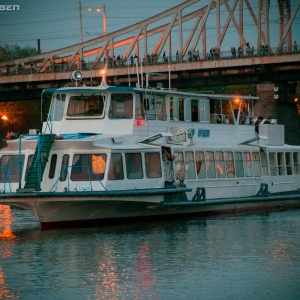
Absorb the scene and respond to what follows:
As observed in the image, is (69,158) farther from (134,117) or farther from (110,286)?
(110,286)

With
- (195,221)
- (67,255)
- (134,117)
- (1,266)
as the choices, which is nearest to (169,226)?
(195,221)

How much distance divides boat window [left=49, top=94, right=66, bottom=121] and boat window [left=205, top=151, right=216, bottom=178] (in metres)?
5.66

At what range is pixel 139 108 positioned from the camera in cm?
3309

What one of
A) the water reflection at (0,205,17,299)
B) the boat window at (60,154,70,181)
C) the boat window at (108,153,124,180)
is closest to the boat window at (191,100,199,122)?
the boat window at (108,153,124,180)

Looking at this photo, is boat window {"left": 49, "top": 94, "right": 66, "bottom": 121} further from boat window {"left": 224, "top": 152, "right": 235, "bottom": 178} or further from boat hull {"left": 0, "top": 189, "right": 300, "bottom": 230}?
boat window {"left": 224, "top": 152, "right": 235, "bottom": 178}

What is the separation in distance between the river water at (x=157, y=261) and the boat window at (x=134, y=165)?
1.78 metres

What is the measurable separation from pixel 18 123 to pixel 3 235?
227 ft

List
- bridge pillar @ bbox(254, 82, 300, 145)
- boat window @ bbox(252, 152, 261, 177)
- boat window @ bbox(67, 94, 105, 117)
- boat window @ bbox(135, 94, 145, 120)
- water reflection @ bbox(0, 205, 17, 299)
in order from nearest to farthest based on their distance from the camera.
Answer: water reflection @ bbox(0, 205, 17, 299), boat window @ bbox(67, 94, 105, 117), boat window @ bbox(135, 94, 145, 120), boat window @ bbox(252, 152, 261, 177), bridge pillar @ bbox(254, 82, 300, 145)

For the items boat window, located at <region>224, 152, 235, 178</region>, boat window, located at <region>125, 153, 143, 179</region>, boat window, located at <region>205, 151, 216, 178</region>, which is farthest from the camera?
boat window, located at <region>224, 152, 235, 178</region>

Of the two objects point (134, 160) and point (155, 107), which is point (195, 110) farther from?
point (134, 160)

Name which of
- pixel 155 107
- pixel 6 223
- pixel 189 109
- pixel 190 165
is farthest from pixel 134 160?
pixel 6 223

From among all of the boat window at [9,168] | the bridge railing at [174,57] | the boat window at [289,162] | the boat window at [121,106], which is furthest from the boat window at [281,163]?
the bridge railing at [174,57]

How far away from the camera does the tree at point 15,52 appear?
13412cm

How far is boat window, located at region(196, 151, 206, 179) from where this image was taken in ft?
114
